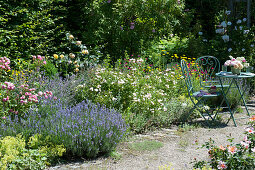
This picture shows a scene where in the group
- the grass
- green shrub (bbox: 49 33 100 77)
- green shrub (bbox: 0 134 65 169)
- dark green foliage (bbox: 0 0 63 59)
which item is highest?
dark green foliage (bbox: 0 0 63 59)

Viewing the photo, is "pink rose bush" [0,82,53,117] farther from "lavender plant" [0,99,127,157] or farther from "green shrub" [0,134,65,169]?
"green shrub" [0,134,65,169]

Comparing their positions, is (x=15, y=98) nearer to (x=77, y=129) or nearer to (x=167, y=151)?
(x=77, y=129)

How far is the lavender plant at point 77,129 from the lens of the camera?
3791 millimetres

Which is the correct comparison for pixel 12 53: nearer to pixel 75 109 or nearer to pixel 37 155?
pixel 75 109

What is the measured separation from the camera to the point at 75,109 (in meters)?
4.43

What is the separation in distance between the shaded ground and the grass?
0.03 meters

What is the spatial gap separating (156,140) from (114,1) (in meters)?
4.81

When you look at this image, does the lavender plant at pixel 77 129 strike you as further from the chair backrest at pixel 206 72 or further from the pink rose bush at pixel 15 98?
the chair backrest at pixel 206 72

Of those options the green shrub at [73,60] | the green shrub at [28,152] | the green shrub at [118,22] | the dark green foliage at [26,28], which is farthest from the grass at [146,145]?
the green shrub at [118,22]

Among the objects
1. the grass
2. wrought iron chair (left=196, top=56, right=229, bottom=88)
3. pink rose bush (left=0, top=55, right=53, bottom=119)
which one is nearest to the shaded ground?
the grass

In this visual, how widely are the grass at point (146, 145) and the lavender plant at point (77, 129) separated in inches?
11.9

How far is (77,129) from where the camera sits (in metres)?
3.93

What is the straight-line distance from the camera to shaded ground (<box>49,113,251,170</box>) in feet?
12.1

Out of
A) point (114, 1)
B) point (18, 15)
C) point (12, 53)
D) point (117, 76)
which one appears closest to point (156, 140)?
point (117, 76)
